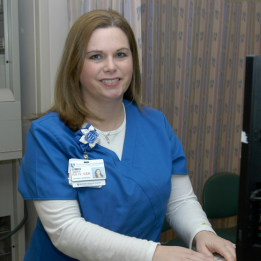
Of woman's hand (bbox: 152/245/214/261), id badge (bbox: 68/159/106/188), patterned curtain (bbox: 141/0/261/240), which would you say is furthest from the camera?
patterned curtain (bbox: 141/0/261/240)

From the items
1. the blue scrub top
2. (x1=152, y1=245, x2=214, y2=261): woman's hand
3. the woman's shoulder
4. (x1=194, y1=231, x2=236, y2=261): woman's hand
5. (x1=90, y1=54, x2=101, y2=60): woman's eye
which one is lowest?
(x1=194, y1=231, x2=236, y2=261): woman's hand

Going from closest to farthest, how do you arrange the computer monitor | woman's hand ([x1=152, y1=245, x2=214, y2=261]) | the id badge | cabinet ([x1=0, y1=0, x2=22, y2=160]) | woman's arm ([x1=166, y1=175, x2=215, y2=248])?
1. the computer monitor
2. woman's hand ([x1=152, y1=245, x2=214, y2=261])
3. the id badge
4. woman's arm ([x1=166, y1=175, x2=215, y2=248])
5. cabinet ([x1=0, y1=0, x2=22, y2=160])

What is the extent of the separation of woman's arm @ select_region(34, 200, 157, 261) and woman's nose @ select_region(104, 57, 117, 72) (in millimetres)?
491

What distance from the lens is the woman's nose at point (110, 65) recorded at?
118 cm

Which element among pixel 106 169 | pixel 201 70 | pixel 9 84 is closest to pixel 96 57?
pixel 106 169

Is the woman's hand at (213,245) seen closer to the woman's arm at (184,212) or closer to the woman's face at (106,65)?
the woman's arm at (184,212)

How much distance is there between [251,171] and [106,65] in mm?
740

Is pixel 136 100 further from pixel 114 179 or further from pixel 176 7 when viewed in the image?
pixel 176 7

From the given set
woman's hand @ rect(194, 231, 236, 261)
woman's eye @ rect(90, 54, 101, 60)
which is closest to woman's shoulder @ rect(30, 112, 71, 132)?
woman's eye @ rect(90, 54, 101, 60)

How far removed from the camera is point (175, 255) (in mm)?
939

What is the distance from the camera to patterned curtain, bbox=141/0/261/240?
232cm

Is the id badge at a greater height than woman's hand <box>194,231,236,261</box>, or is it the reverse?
the id badge

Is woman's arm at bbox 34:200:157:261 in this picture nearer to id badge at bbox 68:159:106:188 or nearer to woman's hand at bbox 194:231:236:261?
id badge at bbox 68:159:106:188

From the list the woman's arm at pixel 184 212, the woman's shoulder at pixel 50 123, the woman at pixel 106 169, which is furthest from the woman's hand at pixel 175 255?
the woman's shoulder at pixel 50 123
